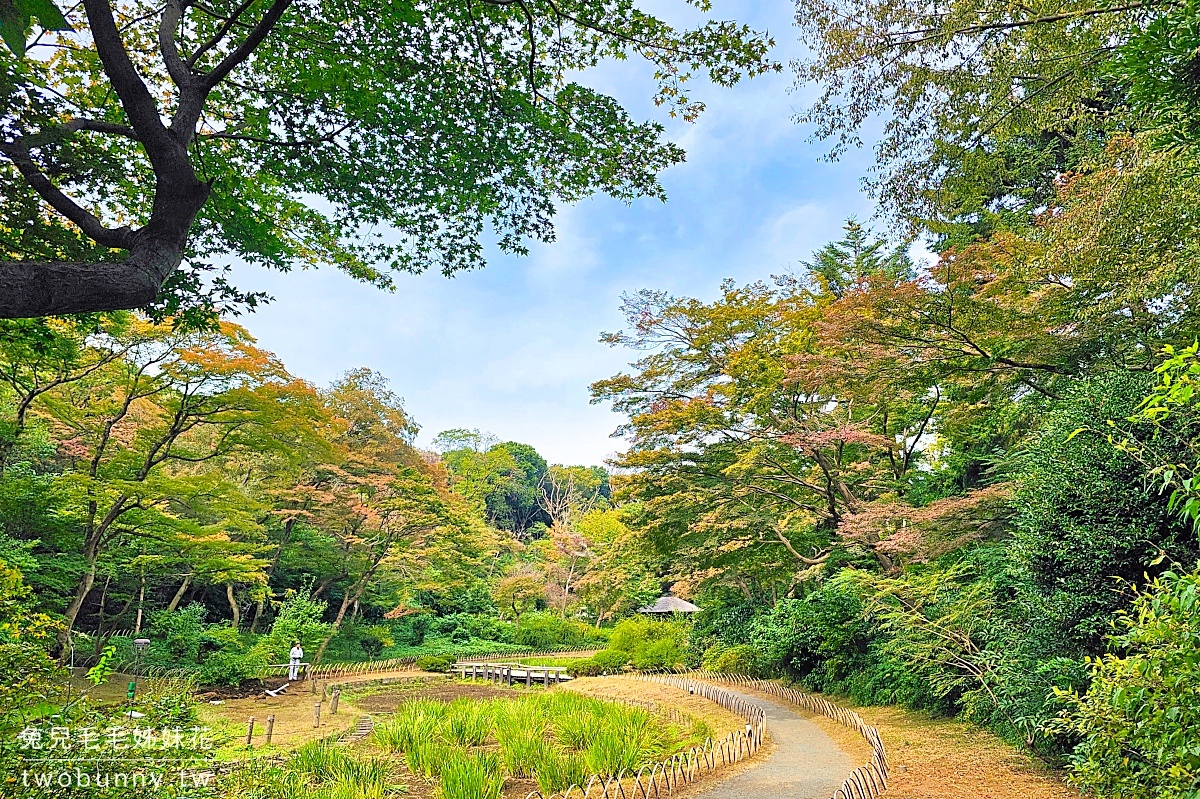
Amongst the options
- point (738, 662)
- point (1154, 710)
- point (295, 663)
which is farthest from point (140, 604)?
point (1154, 710)

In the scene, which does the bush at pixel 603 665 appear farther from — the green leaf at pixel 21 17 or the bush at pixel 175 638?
the green leaf at pixel 21 17

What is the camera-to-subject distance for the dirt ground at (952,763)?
579 centimetres

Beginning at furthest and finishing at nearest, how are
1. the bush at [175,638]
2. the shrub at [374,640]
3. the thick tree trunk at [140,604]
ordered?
the shrub at [374,640] → the thick tree trunk at [140,604] → the bush at [175,638]

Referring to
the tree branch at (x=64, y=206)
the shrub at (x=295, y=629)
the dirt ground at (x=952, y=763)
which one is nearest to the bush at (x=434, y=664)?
the shrub at (x=295, y=629)

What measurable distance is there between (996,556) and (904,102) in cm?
618

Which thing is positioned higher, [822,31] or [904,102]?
[822,31]

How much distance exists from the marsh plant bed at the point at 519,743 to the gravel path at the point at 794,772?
1115 millimetres

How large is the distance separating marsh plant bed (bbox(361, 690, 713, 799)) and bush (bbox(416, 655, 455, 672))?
11150 mm

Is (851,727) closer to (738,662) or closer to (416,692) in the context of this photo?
(738,662)

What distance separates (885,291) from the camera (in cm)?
894

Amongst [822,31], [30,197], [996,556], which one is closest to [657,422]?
[996,556]

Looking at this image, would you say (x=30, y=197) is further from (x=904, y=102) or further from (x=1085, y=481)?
(x=904, y=102)

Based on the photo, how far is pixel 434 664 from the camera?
21109 mm

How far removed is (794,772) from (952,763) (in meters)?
1.80
